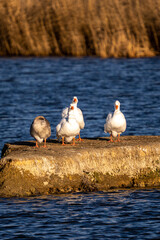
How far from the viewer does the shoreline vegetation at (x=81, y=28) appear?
127 ft

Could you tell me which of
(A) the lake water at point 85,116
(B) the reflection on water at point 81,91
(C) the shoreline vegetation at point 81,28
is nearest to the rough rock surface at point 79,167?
(A) the lake water at point 85,116

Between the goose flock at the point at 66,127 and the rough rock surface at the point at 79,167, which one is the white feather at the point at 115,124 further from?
the rough rock surface at the point at 79,167

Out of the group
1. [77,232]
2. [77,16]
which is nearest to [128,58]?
[77,16]

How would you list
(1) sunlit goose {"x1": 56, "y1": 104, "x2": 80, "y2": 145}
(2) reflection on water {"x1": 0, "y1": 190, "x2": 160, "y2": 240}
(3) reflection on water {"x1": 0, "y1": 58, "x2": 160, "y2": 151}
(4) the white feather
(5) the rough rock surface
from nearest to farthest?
(2) reflection on water {"x1": 0, "y1": 190, "x2": 160, "y2": 240}, (5) the rough rock surface, (1) sunlit goose {"x1": 56, "y1": 104, "x2": 80, "y2": 145}, (4) the white feather, (3) reflection on water {"x1": 0, "y1": 58, "x2": 160, "y2": 151}

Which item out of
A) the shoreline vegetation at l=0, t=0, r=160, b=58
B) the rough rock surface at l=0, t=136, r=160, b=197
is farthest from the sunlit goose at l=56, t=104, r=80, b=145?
the shoreline vegetation at l=0, t=0, r=160, b=58

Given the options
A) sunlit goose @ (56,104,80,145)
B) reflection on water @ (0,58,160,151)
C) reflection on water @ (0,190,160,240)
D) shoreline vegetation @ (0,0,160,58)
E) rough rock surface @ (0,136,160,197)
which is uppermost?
shoreline vegetation @ (0,0,160,58)

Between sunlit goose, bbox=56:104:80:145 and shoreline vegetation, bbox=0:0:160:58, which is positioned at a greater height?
shoreline vegetation, bbox=0:0:160:58

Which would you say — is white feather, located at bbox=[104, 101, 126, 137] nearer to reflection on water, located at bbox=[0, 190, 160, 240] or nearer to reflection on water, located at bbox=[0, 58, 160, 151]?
reflection on water, located at bbox=[0, 190, 160, 240]

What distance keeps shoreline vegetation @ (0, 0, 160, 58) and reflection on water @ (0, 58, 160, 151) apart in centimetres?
83

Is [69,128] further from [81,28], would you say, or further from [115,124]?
[81,28]

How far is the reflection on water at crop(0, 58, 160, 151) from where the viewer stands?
79.4 ft

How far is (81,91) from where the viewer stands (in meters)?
32.0

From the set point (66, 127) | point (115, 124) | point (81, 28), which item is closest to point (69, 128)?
point (66, 127)

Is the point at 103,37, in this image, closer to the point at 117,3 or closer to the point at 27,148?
the point at 117,3
